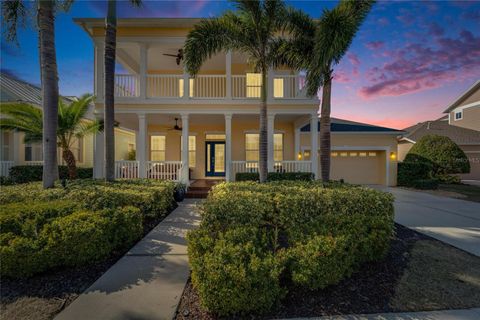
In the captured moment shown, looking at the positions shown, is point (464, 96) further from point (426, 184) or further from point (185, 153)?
point (185, 153)

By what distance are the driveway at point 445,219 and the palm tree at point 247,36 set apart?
4.42 m

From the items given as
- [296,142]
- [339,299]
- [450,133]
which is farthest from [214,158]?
[450,133]

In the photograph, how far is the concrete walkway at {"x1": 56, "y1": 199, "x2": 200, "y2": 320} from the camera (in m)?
2.52

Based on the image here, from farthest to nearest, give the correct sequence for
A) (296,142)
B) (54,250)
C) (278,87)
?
(296,142) < (278,87) < (54,250)

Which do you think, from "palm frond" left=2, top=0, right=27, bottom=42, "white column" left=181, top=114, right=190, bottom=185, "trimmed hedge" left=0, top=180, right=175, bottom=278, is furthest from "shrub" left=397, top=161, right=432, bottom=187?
"palm frond" left=2, top=0, right=27, bottom=42

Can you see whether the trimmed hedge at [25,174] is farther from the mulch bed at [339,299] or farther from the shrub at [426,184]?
the shrub at [426,184]

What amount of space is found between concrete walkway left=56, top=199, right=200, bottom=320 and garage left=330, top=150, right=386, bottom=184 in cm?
1264

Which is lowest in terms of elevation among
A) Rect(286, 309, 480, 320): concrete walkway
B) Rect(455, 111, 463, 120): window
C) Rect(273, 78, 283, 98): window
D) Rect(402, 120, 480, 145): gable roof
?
Rect(286, 309, 480, 320): concrete walkway

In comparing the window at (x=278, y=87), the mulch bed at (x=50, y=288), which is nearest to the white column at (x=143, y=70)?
the window at (x=278, y=87)

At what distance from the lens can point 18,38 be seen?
281 inches

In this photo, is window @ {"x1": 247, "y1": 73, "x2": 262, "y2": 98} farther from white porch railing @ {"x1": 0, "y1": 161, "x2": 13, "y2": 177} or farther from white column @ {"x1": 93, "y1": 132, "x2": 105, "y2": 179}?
white porch railing @ {"x1": 0, "y1": 161, "x2": 13, "y2": 177}

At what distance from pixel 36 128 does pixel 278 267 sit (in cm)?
1048

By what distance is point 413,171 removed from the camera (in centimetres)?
1377

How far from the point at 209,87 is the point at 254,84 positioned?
2506 millimetres
